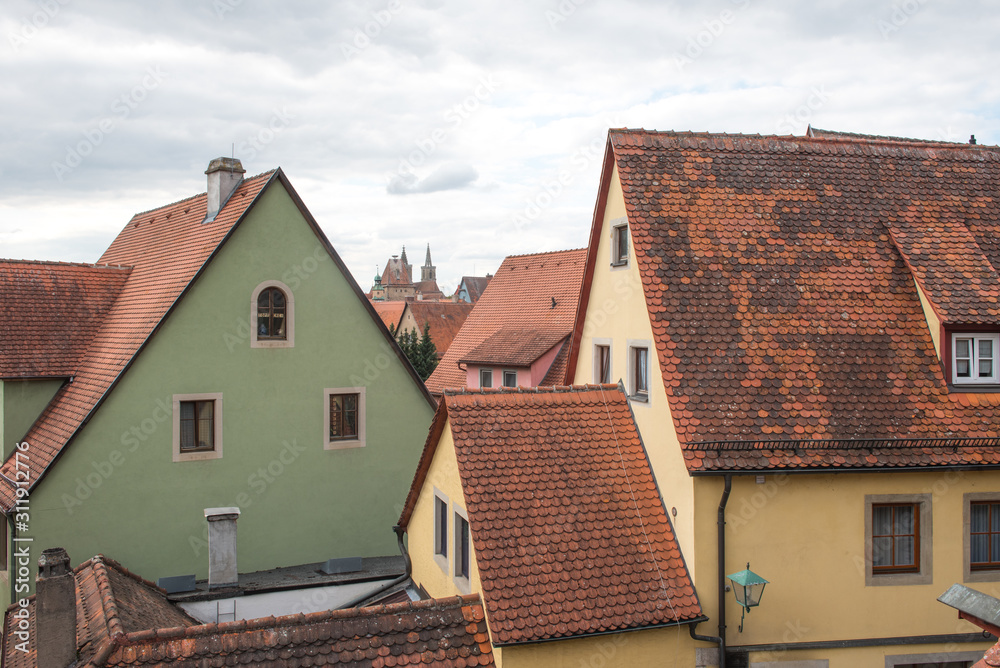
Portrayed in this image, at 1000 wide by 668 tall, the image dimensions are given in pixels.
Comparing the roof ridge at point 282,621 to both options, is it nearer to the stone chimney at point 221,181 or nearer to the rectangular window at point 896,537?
the rectangular window at point 896,537

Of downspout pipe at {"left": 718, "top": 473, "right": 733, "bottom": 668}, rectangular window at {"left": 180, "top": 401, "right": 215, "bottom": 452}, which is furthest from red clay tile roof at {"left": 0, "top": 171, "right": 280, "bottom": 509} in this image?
downspout pipe at {"left": 718, "top": 473, "right": 733, "bottom": 668}

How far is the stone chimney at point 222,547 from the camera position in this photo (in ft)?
51.1

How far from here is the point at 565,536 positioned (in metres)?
10.8

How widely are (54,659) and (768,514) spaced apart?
893cm

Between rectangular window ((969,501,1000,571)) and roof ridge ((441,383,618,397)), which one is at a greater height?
roof ridge ((441,383,618,397))

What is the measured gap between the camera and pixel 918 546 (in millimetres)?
11164

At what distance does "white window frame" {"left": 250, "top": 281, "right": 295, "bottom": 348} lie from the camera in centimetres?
1905

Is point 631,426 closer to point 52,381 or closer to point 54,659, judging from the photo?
point 54,659

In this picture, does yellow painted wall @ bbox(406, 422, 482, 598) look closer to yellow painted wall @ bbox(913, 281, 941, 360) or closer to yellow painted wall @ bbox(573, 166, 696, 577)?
yellow painted wall @ bbox(573, 166, 696, 577)

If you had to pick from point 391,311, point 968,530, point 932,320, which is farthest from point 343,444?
point 391,311

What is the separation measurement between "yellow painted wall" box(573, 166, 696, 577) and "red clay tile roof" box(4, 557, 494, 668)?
3.03 m

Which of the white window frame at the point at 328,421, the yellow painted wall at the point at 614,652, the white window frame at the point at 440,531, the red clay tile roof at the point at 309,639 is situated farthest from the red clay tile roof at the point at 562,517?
the white window frame at the point at 328,421

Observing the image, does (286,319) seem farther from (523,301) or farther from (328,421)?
(523,301)

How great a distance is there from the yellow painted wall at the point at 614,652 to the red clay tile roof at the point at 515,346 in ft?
61.9
